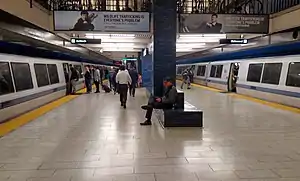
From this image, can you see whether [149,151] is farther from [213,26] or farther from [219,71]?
[219,71]

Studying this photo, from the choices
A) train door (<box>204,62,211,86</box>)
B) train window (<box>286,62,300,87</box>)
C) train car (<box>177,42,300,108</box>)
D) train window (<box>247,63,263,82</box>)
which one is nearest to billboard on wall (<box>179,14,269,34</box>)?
train car (<box>177,42,300,108</box>)

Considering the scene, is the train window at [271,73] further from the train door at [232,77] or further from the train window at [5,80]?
the train window at [5,80]

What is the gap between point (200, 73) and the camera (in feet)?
79.0

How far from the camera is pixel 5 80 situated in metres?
7.66

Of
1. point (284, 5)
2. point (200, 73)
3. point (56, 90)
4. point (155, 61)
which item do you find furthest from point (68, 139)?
point (200, 73)

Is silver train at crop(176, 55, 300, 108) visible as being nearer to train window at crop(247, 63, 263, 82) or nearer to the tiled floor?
train window at crop(247, 63, 263, 82)

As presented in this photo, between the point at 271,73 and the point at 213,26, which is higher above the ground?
the point at 213,26

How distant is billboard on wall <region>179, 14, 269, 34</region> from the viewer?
33.9 feet

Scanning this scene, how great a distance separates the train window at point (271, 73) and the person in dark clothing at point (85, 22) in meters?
6.51

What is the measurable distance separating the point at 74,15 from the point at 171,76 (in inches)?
160

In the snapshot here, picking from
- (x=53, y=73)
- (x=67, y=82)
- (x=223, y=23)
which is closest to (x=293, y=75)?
(x=223, y=23)

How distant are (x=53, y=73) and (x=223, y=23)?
687 centimetres

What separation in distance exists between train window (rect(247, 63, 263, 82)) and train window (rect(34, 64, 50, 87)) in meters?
8.26

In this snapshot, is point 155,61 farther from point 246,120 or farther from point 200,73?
point 200,73
